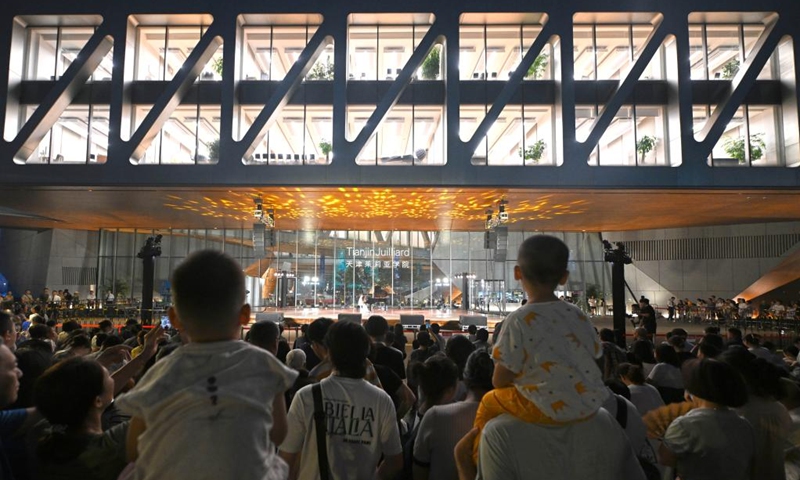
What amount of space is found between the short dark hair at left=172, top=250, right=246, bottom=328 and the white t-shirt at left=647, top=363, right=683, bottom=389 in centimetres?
497

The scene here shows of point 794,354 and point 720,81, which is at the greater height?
point 720,81

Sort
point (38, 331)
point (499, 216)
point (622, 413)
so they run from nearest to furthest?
point (622, 413)
point (38, 331)
point (499, 216)

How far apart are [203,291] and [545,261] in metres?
1.19

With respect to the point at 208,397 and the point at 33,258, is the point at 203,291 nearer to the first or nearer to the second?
the point at 208,397

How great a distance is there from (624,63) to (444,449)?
17300 mm

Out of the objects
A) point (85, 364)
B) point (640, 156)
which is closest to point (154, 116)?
point (85, 364)

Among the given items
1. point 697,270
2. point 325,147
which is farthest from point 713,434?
point 697,270

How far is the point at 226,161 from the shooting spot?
14.1 metres

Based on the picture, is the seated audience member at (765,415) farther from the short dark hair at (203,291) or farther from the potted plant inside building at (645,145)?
the potted plant inside building at (645,145)

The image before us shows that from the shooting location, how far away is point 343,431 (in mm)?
2246

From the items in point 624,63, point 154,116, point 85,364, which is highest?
point 624,63

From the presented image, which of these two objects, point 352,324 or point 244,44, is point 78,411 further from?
point 244,44

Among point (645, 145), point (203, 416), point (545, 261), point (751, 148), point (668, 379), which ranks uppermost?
point (645, 145)

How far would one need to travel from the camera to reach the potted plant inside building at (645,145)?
15445 mm
